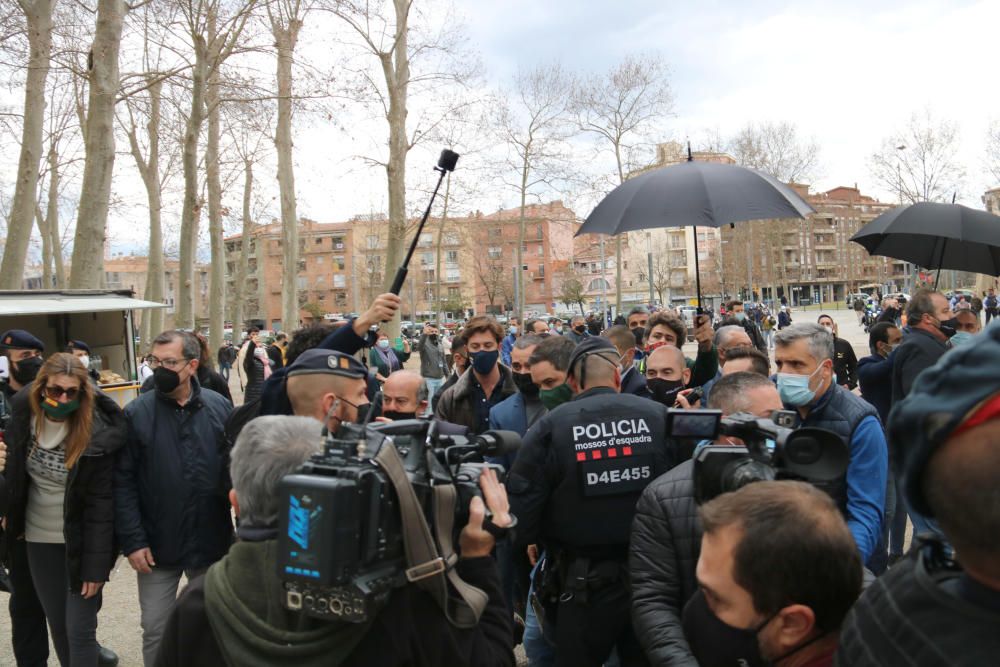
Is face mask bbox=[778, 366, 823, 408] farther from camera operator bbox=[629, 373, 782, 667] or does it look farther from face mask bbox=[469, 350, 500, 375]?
face mask bbox=[469, 350, 500, 375]

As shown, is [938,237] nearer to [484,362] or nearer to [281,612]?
[484,362]

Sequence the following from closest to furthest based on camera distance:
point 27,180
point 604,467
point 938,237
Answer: point 604,467 < point 938,237 < point 27,180

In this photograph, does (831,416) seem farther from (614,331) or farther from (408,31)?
(408,31)

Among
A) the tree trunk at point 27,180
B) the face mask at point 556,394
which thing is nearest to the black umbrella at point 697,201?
the face mask at point 556,394

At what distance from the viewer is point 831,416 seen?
10.3ft

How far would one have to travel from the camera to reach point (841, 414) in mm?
3139

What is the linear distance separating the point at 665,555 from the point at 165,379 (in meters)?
2.59

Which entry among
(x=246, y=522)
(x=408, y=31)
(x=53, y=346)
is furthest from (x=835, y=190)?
(x=246, y=522)

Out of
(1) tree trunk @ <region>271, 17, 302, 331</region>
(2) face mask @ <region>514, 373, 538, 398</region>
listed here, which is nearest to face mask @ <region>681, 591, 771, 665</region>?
(2) face mask @ <region>514, 373, 538, 398</region>

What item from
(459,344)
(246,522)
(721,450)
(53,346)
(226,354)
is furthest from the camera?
(226,354)

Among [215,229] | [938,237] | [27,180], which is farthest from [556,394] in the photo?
[215,229]

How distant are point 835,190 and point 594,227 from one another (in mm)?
120669

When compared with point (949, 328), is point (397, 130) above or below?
above

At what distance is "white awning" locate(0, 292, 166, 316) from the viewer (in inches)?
462
